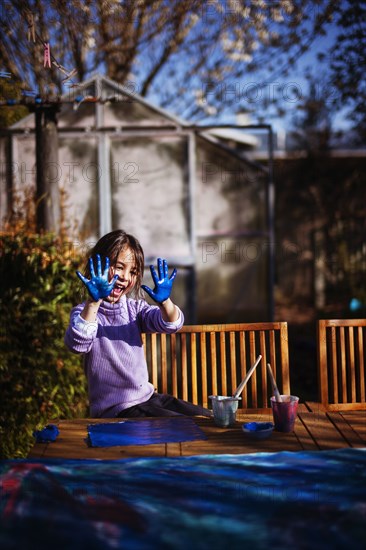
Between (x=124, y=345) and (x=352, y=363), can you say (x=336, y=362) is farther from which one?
(x=124, y=345)

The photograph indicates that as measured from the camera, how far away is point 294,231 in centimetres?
1140

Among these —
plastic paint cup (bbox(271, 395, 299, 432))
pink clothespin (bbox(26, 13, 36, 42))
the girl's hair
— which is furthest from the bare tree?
plastic paint cup (bbox(271, 395, 299, 432))

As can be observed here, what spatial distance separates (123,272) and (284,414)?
3.08 feet

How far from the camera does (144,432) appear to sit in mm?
1986

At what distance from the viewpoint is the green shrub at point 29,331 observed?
11.8ft

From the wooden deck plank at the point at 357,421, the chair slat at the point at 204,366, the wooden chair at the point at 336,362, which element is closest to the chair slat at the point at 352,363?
the wooden chair at the point at 336,362

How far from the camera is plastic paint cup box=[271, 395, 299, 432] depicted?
6.51ft

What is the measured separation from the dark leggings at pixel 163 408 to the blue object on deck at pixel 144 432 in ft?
1.13

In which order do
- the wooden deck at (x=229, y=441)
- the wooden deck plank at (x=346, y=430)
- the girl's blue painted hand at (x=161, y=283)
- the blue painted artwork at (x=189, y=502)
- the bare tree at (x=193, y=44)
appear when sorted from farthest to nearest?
the bare tree at (x=193, y=44), the girl's blue painted hand at (x=161, y=283), the wooden deck plank at (x=346, y=430), the wooden deck at (x=229, y=441), the blue painted artwork at (x=189, y=502)

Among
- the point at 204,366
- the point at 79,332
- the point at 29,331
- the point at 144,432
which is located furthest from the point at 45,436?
the point at 29,331

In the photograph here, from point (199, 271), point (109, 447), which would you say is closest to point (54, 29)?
point (199, 271)

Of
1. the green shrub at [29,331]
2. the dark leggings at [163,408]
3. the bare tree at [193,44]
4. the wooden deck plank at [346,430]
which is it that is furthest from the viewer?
the bare tree at [193,44]

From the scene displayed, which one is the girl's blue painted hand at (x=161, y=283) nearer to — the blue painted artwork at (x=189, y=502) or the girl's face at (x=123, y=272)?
the girl's face at (x=123, y=272)

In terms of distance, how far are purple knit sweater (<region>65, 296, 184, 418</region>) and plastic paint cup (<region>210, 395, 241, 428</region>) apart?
53cm
